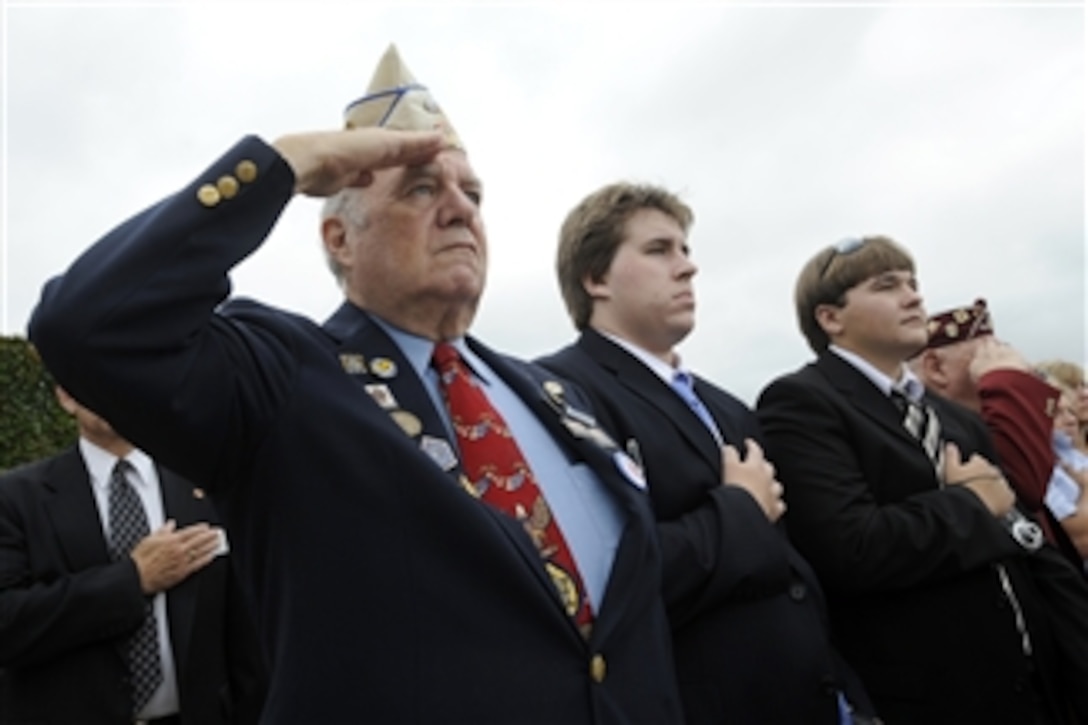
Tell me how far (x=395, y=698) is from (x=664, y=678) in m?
0.57

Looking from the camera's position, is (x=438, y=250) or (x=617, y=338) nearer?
(x=438, y=250)

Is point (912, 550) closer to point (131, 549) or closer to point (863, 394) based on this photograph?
point (863, 394)

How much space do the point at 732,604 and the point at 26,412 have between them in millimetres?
6429

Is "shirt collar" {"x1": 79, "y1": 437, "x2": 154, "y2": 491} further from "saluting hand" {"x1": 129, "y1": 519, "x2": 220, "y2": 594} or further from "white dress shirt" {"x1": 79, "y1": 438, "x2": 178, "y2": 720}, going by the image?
"saluting hand" {"x1": 129, "y1": 519, "x2": 220, "y2": 594}

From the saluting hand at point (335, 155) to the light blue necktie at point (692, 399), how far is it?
53.7 inches

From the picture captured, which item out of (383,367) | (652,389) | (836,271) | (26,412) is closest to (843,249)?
(836,271)

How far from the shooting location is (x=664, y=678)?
192cm

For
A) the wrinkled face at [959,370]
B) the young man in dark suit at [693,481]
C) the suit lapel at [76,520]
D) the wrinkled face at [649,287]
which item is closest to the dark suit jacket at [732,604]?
the young man in dark suit at [693,481]

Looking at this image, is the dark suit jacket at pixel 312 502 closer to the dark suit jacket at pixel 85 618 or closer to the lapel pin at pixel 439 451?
the lapel pin at pixel 439 451

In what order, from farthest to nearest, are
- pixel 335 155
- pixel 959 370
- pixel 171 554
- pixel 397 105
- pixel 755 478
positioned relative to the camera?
pixel 959 370 < pixel 171 554 < pixel 755 478 < pixel 397 105 < pixel 335 155

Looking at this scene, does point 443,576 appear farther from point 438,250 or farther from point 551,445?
point 438,250

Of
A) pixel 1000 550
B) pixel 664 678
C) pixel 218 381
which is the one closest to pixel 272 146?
pixel 218 381

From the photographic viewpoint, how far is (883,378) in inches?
134

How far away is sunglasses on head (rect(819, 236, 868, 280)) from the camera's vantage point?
3641 mm
